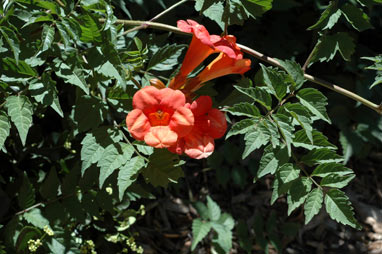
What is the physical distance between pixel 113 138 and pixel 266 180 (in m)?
2.34

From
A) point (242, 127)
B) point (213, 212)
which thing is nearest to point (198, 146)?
point (242, 127)

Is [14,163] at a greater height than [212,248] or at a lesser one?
greater

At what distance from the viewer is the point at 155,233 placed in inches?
154

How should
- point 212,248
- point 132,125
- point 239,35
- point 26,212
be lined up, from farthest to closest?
point 212,248, point 239,35, point 26,212, point 132,125

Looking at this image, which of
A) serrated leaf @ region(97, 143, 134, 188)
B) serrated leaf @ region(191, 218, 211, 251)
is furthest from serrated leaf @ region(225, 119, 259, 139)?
serrated leaf @ region(191, 218, 211, 251)

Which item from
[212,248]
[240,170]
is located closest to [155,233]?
[212,248]

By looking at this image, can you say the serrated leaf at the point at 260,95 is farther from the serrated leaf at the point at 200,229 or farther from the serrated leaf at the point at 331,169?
the serrated leaf at the point at 200,229

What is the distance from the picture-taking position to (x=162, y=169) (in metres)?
2.15

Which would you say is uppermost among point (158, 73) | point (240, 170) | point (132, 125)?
point (132, 125)

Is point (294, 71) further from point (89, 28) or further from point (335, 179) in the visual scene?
point (89, 28)

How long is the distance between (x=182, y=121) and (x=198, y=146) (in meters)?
0.16

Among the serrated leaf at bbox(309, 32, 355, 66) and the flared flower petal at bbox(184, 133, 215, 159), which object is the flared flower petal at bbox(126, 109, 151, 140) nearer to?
the flared flower petal at bbox(184, 133, 215, 159)

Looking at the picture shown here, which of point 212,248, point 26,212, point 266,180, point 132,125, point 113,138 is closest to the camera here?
point 132,125

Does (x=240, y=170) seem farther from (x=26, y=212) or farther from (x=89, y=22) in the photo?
(x=89, y=22)
